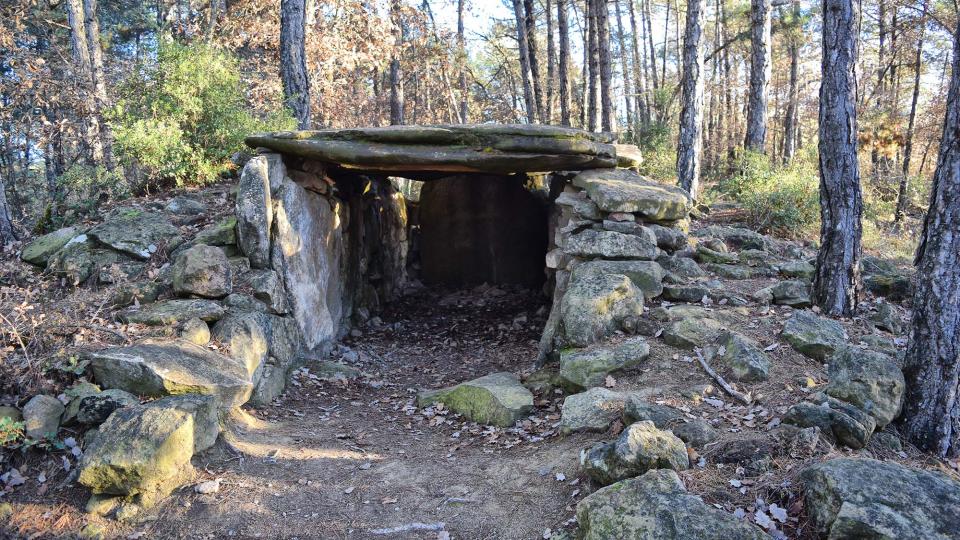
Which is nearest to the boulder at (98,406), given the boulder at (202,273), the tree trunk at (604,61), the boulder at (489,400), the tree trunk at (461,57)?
the boulder at (202,273)

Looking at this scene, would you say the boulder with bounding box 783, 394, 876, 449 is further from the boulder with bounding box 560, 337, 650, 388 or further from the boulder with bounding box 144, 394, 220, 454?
the boulder with bounding box 144, 394, 220, 454

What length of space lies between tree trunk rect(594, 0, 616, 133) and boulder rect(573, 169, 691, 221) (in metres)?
5.39

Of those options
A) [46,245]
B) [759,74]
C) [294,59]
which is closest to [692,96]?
[759,74]

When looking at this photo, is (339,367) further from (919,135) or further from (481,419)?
(919,135)

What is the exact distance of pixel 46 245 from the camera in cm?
688

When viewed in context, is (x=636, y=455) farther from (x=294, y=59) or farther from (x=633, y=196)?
(x=294, y=59)

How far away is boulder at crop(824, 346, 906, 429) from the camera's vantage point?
4234mm

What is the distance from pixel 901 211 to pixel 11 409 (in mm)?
15916

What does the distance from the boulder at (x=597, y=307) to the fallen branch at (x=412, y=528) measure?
2.57 metres

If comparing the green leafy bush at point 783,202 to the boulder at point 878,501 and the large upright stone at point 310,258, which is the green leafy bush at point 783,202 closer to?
the large upright stone at point 310,258

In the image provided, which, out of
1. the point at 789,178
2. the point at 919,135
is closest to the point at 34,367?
the point at 789,178

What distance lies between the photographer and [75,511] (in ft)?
12.5

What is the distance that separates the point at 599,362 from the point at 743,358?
1.21 metres

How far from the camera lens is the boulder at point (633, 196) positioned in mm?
7273
